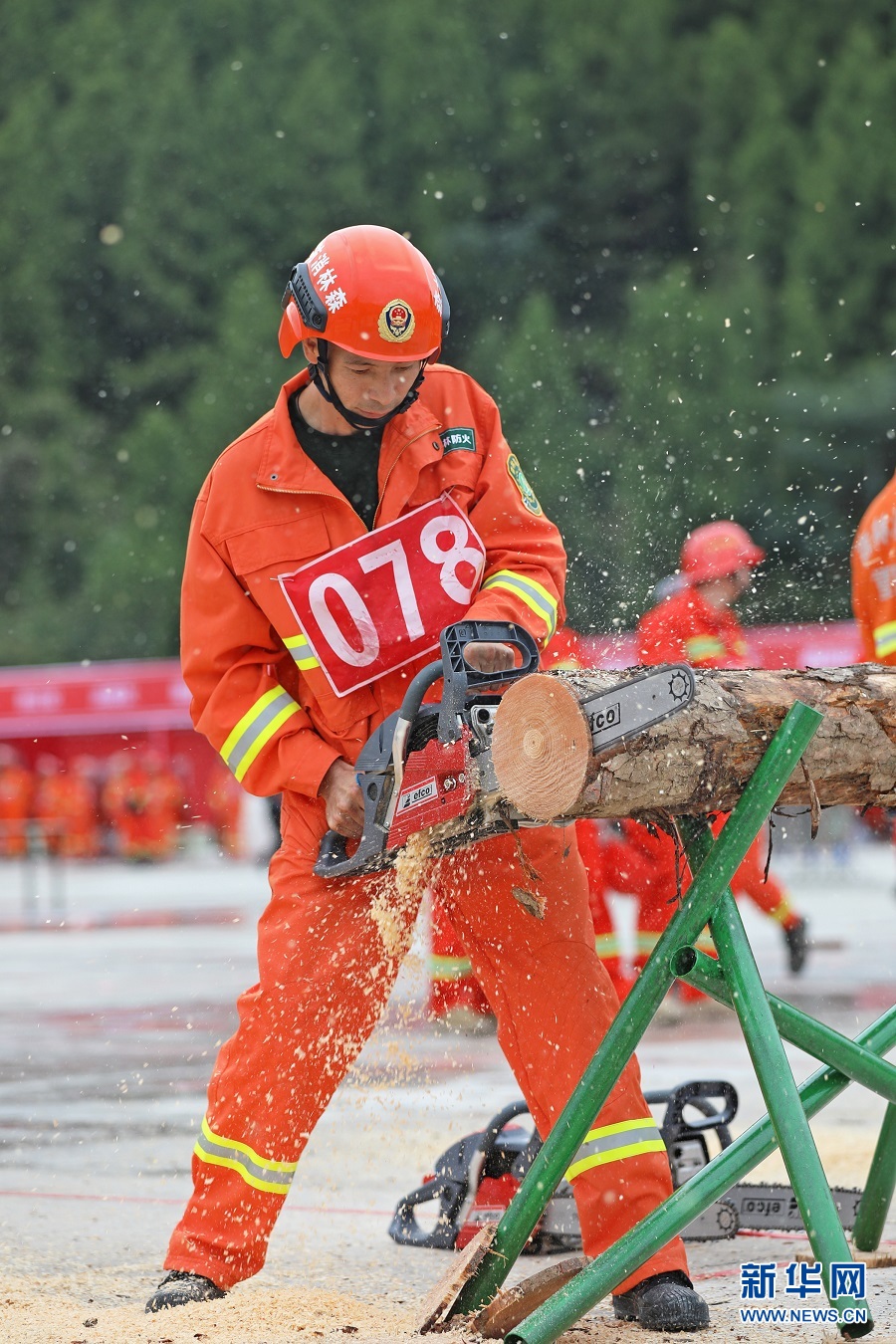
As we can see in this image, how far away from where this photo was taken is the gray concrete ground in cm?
328

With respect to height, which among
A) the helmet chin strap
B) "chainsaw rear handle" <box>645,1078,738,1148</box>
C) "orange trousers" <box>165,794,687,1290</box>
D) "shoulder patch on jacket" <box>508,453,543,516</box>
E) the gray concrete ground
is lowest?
the gray concrete ground

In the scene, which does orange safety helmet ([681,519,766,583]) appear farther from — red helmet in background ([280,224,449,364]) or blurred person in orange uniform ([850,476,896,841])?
red helmet in background ([280,224,449,364])

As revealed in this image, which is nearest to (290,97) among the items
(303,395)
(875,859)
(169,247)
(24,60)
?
(169,247)

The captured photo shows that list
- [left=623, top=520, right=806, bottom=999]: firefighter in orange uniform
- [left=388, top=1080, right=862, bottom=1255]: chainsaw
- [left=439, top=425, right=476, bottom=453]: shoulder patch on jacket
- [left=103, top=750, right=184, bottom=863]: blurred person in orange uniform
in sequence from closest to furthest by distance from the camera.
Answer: [left=439, top=425, right=476, bottom=453]: shoulder patch on jacket
[left=388, top=1080, right=862, bottom=1255]: chainsaw
[left=623, top=520, right=806, bottom=999]: firefighter in orange uniform
[left=103, top=750, right=184, bottom=863]: blurred person in orange uniform

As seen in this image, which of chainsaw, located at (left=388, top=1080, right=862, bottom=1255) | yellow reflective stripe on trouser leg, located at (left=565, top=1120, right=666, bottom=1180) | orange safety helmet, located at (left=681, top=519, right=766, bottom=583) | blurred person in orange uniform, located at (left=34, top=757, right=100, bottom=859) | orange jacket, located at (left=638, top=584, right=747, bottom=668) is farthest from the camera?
blurred person in orange uniform, located at (left=34, top=757, right=100, bottom=859)

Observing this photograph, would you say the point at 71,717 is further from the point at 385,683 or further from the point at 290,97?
the point at 290,97

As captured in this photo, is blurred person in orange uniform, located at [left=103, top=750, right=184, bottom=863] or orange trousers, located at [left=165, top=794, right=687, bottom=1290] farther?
blurred person in orange uniform, located at [left=103, top=750, right=184, bottom=863]

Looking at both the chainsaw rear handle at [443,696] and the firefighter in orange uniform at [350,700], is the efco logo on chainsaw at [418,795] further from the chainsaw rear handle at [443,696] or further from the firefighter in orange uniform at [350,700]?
the firefighter in orange uniform at [350,700]

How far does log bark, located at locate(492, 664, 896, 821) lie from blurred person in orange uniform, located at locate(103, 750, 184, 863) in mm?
19434

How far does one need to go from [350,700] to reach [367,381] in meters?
0.62

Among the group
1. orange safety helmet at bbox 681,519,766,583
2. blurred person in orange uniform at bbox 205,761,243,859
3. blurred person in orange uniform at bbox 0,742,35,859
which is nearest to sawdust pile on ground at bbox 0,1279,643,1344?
orange safety helmet at bbox 681,519,766,583

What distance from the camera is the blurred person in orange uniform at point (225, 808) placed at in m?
22.2

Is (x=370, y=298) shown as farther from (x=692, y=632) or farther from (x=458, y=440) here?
(x=692, y=632)

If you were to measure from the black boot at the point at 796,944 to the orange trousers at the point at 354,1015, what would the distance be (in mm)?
4638
